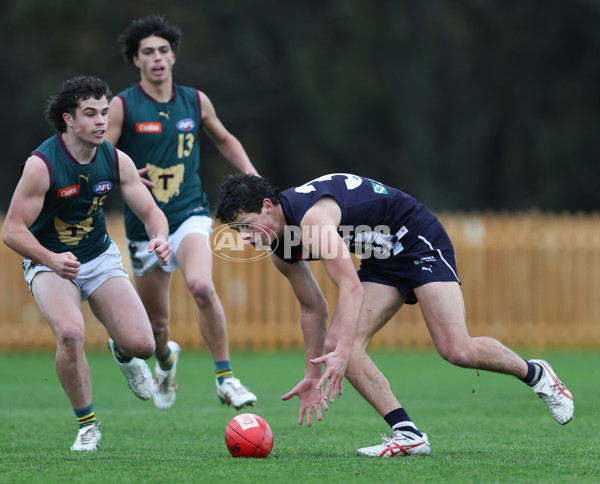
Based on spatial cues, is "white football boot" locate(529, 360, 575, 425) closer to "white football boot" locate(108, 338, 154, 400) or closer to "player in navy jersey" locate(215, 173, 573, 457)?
"player in navy jersey" locate(215, 173, 573, 457)

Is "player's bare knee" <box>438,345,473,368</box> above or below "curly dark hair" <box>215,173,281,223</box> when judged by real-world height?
below

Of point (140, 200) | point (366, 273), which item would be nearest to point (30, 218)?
point (140, 200)

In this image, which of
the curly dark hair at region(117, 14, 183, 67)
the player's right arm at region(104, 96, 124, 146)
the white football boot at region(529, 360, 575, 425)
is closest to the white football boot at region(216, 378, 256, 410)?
the player's right arm at region(104, 96, 124, 146)

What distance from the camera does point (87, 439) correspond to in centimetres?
624

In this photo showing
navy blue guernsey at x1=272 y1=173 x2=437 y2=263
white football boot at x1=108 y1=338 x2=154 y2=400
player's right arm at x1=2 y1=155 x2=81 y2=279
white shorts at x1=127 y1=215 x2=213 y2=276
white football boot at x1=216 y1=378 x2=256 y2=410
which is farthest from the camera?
white shorts at x1=127 y1=215 x2=213 y2=276

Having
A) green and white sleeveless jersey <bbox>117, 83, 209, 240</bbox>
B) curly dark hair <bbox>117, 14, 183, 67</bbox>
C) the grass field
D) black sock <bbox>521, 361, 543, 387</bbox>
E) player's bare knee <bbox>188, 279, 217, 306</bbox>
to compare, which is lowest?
the grass field

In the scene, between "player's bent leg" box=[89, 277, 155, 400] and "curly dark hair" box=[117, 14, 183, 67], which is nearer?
"player's bent leg" box=[89, 277, 155, 400]

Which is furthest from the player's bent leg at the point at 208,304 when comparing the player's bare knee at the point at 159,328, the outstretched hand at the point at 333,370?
the outstretched hand at the point at 333,370

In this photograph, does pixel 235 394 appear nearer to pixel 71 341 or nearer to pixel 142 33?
pixel 71 341

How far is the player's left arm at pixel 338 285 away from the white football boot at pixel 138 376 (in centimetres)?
208

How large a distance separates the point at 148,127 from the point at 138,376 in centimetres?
202

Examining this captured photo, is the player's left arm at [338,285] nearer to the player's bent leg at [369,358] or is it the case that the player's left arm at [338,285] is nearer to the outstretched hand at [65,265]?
the player's bent leg at [369,358]

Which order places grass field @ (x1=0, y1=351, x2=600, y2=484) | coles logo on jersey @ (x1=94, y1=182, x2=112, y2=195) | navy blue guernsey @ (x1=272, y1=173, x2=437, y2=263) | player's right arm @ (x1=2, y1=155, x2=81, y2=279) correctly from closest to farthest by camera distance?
grass field @ (x1=0, y1=351, x2=600, y2=484)
navy blue guernsey @ (x1=272, y1=173, x2=437, y2=263)
player's right arm @ (x1=2, y1=155, x2=81, y2=279)
coles logo on jersey @ (x1=94, y1=182, x2=112, y2=195)

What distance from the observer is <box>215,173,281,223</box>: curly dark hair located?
18.9 feet
